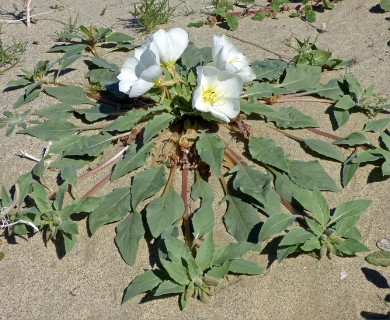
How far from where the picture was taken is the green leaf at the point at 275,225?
2654 millimetres

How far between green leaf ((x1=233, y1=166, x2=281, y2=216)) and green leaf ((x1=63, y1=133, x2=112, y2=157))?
831 mm

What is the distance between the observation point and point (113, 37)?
4.28 metres

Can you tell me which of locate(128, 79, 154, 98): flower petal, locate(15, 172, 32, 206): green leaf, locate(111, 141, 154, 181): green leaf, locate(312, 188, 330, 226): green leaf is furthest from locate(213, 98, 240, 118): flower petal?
locate(15, 172, 32, 206): green leaf

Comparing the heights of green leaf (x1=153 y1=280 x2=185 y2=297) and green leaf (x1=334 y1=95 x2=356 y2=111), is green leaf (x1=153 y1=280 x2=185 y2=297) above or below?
below

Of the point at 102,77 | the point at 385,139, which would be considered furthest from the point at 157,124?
the point at 385,139

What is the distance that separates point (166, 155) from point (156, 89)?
0.38 metres

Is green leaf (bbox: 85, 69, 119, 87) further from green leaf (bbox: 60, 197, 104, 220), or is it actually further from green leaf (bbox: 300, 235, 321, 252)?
green leaf (bbox: 300, 235, 321, 252)

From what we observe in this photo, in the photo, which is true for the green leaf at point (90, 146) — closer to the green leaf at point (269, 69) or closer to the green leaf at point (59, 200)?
the green leaf at point (59, 200)

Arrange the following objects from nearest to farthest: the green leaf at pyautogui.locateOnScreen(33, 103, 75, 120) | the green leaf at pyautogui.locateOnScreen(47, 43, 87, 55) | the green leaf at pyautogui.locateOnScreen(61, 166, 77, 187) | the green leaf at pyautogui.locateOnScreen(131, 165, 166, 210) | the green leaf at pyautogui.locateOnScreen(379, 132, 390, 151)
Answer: the green leaf at pyautogui.locateOnScreen(131, 165, 166, 210) < the green leaf at pyautogui.locateOnScreen(61, 166, 77, 187) < the green leaf at pyautogui.locateOnScreen(379, 132, 390, 151) < the green leaf at pyautogui.locateOnScreen(33, 103, 75, 120) < the green leaf at pyautogui.locateOnScreen(47, 43, 87, 55)

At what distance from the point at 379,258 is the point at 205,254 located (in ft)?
2.77

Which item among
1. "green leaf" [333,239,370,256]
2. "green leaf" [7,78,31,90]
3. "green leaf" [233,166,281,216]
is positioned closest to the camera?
"green leaf" [333,239,370,256]

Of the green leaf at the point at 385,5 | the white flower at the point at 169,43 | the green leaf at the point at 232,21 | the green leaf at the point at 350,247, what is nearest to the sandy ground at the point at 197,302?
the green leaf at the point at 350,247

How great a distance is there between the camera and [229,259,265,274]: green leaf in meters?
2.60

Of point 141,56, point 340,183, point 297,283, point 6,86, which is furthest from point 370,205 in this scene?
point 6,86
